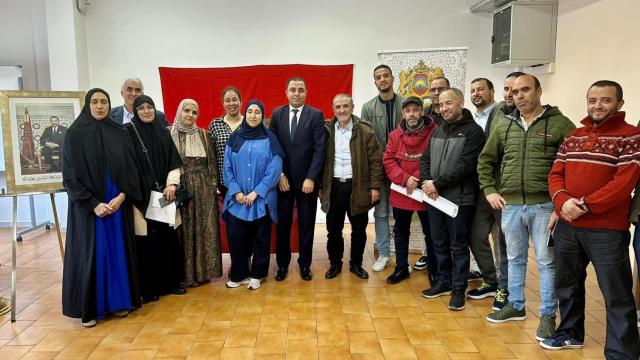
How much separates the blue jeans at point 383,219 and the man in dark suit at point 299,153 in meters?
0.58

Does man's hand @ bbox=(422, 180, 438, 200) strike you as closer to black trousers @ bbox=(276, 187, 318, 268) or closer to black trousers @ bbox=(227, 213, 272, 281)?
black trousers @ bbox=(276, 187, 318, 268)

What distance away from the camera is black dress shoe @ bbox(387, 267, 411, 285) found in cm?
371

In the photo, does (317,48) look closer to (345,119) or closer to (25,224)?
(345,119)

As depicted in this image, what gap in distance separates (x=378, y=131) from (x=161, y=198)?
1.91m

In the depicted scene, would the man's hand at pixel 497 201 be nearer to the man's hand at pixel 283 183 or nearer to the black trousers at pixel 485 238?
the black trousers at pixel 485 238

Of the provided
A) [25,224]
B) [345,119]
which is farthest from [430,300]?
[25,224]

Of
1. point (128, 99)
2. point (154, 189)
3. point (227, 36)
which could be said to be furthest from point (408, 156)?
point (227, 36)

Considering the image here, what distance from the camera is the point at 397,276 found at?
3.72 metres

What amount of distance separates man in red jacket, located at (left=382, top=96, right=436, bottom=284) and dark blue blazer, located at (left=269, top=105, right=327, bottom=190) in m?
0.53

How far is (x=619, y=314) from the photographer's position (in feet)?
7.52

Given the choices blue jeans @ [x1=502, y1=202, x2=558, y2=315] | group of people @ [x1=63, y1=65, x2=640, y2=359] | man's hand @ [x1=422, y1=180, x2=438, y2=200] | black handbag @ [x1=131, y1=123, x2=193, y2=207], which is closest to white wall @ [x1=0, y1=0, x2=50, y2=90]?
group of people @ [x1=63, y1=65, x2=640, y2=359]

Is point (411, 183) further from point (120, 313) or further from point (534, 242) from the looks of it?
point (120, 313)

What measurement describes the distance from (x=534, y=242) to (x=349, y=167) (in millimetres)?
1485

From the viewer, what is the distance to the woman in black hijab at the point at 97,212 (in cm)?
289
